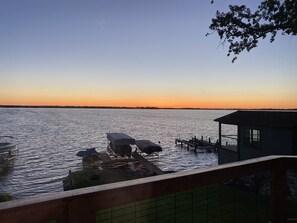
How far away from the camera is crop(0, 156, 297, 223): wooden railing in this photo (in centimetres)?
175

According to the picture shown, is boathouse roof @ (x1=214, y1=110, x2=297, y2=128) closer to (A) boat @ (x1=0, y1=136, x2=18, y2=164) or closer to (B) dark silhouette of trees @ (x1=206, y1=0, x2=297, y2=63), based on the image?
(B) dark silhouette of trees @ (x1=206, y1=0, x2=297, y2=63)

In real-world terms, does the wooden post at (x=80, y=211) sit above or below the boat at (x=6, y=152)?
above

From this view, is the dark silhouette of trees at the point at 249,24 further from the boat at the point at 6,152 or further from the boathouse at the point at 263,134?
the boat at the point at 6,152

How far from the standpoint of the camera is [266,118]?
24031mm

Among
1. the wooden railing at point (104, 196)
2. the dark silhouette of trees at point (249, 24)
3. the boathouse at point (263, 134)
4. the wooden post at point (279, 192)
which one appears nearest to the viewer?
the wooden railing at point (104, 196)

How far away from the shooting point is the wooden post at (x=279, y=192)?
141 inches

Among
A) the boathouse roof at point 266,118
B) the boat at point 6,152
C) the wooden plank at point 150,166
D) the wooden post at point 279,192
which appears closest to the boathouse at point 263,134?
the boathouse roof at point 266,118

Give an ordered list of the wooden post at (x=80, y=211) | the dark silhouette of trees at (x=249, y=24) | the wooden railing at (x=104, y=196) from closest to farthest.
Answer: the wooden railing at (x=104, y=196) → the wooden post at (x=80, y=211) → the dark silhouette of trees at (x=249, y=24)

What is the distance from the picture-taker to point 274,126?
887 inches

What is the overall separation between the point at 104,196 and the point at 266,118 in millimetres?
24024

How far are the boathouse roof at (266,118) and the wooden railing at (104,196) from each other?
811 inches

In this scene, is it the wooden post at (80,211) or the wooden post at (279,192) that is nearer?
the wooden post at (80,211)

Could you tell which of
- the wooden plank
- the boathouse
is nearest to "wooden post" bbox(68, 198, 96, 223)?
the boathouse

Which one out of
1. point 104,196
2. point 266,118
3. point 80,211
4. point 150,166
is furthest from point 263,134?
point 80,211
